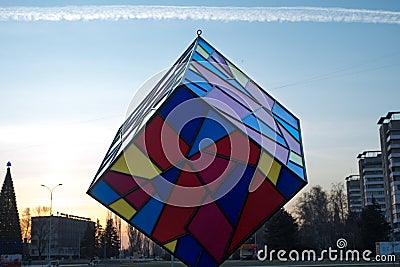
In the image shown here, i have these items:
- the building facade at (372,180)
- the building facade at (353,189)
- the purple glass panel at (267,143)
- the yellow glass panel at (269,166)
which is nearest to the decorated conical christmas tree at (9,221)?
the purple glass panel at (267,143)

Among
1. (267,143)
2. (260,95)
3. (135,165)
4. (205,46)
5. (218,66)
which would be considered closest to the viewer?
(135,165)

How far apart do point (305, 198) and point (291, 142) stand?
94.0 m

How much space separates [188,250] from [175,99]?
13.8 ft

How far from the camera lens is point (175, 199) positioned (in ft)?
49.9

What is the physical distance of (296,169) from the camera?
15.4 metres

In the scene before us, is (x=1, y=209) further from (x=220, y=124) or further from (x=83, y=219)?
(x=83, y=219)

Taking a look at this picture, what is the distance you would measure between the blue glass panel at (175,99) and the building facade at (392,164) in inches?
3789

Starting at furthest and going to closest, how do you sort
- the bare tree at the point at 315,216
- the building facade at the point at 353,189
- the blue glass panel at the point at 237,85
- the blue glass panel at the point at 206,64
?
the building facade at the point at 353,189, the bare tree at the point at 315,216, the blue glass panel at the point at 237,85, the blue glass panel at the point at 206,64

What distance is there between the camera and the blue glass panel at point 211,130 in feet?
48.3

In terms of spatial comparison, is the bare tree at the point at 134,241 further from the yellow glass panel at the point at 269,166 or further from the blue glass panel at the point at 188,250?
the yellow glass panel at the point at 269,166

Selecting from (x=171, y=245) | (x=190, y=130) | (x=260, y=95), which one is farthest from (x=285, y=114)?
(x=171, y=245)

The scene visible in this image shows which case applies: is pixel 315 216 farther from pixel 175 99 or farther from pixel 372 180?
pixel 175 99

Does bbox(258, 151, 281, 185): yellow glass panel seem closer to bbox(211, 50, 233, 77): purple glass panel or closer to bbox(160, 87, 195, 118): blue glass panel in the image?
bbox(160, 87, 195, 118): blue glass panel

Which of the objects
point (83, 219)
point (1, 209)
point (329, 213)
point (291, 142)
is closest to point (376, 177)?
point (329, 213)
